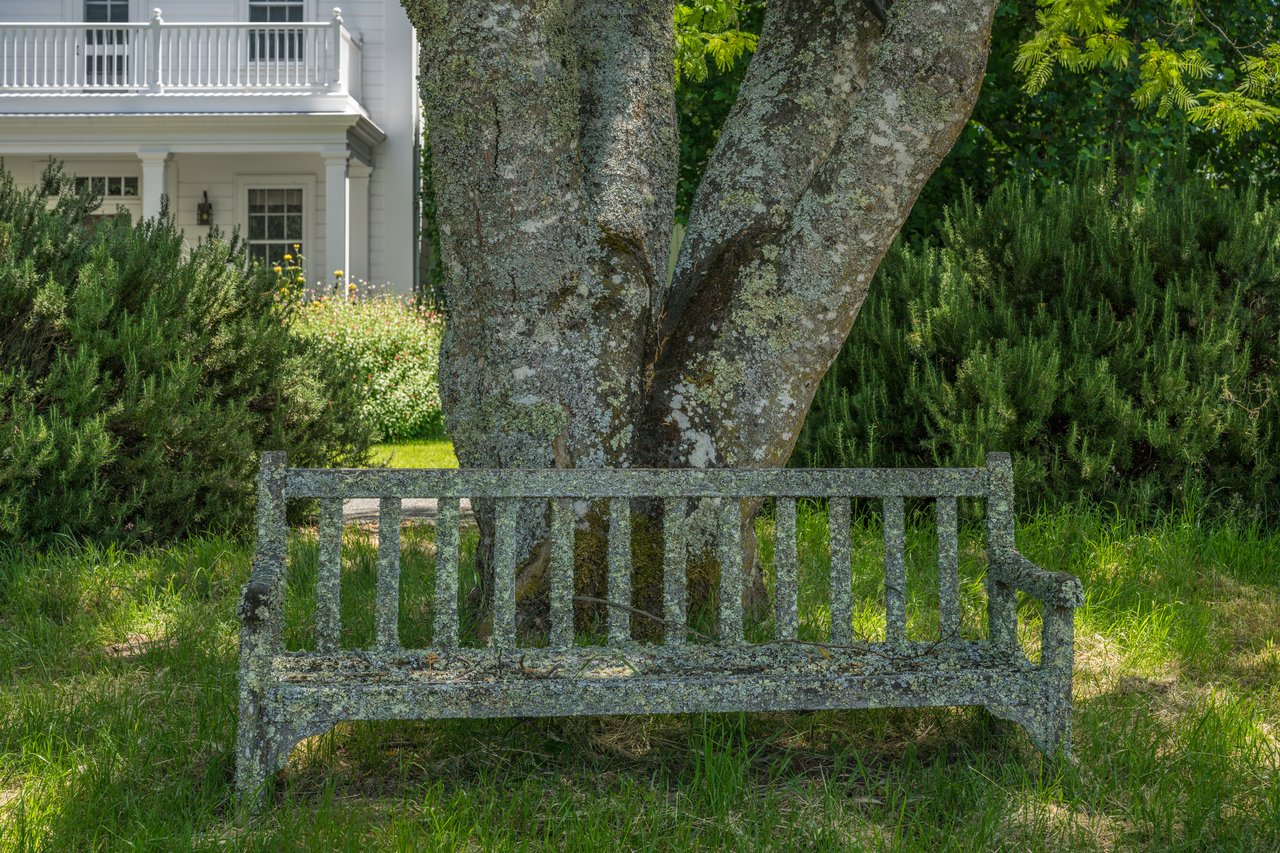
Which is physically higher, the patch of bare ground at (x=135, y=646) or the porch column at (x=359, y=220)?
the porch column at (x=359, y=220)

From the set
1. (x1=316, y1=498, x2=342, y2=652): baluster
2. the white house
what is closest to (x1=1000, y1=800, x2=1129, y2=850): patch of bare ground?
(x1=316, y1=498, x2=342, y2=652): baluster

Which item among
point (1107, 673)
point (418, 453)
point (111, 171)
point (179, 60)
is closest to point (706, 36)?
point (418, 453)

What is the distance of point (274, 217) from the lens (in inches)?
629

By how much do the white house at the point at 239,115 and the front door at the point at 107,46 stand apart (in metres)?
0.03

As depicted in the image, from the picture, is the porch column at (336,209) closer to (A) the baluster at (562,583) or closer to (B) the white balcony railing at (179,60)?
(B) the white balcony railing at (179,60)

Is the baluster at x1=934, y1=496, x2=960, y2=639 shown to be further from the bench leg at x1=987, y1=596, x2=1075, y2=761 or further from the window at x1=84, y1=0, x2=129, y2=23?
the window at x1=84, y1=0, x2=129, y2=23

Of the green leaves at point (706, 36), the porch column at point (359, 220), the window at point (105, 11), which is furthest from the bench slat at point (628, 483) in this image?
the window at point (105, 11)

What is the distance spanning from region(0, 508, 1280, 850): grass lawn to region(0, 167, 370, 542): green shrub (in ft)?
2.68

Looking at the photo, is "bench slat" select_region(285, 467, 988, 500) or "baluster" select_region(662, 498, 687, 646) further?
"baluster" select_region(662, 498, 687, 646)

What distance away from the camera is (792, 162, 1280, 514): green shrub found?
18.0ft

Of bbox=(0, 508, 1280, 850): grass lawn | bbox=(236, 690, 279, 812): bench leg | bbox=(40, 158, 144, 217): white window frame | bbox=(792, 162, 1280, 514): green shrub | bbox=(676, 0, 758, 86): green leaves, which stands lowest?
bbox=(0, 508, 1280, 850): grass lawn

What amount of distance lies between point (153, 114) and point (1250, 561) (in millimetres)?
13890

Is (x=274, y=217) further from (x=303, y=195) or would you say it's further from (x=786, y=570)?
(x=786, y=570)

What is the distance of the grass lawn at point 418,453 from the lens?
973 centimetres
